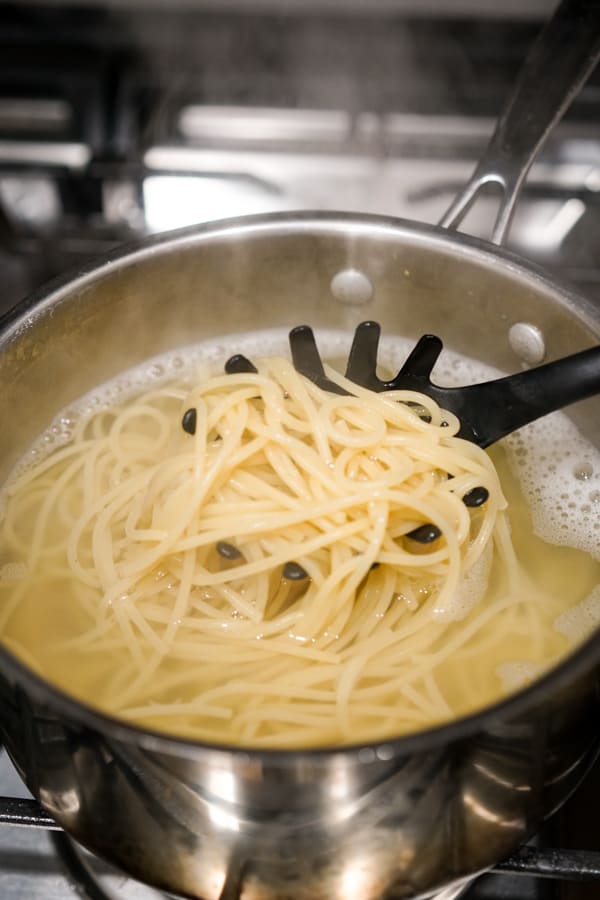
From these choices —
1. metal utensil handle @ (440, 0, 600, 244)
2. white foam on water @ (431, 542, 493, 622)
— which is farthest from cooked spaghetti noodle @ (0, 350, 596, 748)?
metal utensil handle @ (440, 0, 600, 244)

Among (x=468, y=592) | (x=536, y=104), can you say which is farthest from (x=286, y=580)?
(x=536, y=104)

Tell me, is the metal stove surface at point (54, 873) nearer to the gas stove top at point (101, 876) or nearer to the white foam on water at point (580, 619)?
the gas stove top at point (101, 876)

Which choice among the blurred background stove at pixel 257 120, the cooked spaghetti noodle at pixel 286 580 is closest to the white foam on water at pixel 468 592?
the cooked spaghetti noodle at pixel 286 580

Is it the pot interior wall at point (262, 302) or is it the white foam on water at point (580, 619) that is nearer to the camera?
the white foam on water at point (580, 619)

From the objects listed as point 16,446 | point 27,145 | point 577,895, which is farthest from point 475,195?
point 27,145

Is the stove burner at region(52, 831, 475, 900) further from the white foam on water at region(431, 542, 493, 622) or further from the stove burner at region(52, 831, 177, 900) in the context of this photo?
the white foam on water at region(431, 542, 493, 622)

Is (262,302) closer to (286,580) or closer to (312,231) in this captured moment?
(312,231)
